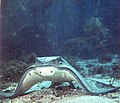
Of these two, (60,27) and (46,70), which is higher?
(60,27)

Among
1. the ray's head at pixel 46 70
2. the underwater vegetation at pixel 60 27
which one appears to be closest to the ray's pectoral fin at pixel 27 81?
the ray's head at pixel 46 70

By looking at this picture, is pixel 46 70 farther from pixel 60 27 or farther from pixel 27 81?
pixel 60 27

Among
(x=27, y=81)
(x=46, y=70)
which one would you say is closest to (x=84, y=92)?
(x=46, y=70)

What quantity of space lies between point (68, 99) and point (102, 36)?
0.64 metres

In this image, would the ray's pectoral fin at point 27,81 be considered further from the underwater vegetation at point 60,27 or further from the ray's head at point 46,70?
the underwater vegetation at point 60,27

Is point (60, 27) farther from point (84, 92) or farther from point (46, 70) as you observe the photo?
point (84, 92)

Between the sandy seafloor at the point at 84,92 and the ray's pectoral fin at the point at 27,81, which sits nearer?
the sandy seafloor at the point at 84,92

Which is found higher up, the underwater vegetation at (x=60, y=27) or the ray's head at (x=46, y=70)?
the underwater vegetation at (x=60, y=27)

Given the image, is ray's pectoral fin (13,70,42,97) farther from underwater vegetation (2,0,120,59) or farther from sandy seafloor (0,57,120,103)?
underwater vegetation (2,0,120,59)

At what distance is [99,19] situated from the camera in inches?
138

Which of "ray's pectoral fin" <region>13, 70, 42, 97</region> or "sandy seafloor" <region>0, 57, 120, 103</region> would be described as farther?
"ray's pectoral fin" <region>13, 70, 42, 97</region>

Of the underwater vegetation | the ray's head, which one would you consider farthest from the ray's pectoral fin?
the underwater vegetation

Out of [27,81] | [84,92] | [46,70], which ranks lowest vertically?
[84,92]

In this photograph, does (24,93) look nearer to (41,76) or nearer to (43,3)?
(41,76)
